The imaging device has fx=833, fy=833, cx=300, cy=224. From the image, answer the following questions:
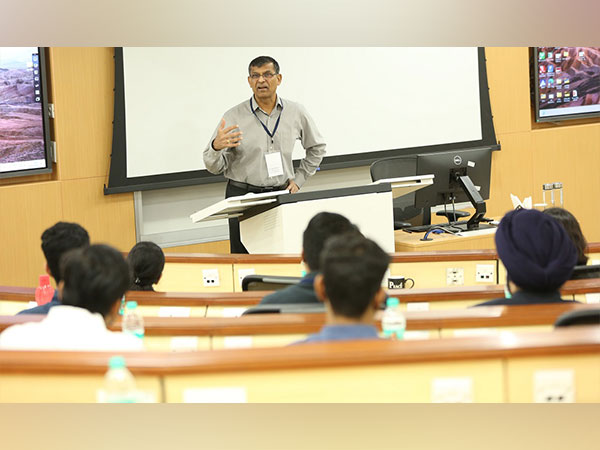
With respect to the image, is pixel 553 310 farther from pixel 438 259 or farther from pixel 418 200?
pixel 418 200

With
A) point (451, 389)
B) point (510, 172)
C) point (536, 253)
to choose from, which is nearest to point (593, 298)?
point (536, 253)

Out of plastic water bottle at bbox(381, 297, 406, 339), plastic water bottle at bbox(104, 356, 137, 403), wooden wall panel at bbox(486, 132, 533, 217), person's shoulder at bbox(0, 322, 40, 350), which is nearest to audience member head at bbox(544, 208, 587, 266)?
plastic water bottle at bbox(381, 297, 406, 339)

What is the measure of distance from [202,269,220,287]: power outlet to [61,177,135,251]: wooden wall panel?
2.68 metres

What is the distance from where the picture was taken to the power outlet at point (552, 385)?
2363 millimetres

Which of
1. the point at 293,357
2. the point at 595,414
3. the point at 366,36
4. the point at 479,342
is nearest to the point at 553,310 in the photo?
the point at 595,414

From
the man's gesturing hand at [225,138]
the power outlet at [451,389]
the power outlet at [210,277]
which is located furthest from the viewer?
the man's gesturing hand at [225,138]

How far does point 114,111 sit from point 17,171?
955 millimetres

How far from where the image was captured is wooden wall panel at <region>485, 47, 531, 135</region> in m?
8.87

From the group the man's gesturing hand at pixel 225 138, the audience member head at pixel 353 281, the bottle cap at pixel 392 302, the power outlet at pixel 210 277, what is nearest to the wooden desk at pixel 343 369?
the audience member head at pixel 353 281

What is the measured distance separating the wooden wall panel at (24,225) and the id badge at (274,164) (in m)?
2.09

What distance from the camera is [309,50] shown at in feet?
26.2

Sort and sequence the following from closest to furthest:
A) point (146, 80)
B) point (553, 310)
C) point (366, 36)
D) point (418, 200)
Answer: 1. point (553, 310)
2. point (366, 36)
3. point (418, 200)
4. point (146, 80)

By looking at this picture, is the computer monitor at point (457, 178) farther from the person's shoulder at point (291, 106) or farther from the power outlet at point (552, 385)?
the power outlet at point (552, 385)

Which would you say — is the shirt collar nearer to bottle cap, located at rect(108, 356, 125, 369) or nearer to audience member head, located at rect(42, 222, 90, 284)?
audience member head, located at rect(42, 222, 90, 284)
